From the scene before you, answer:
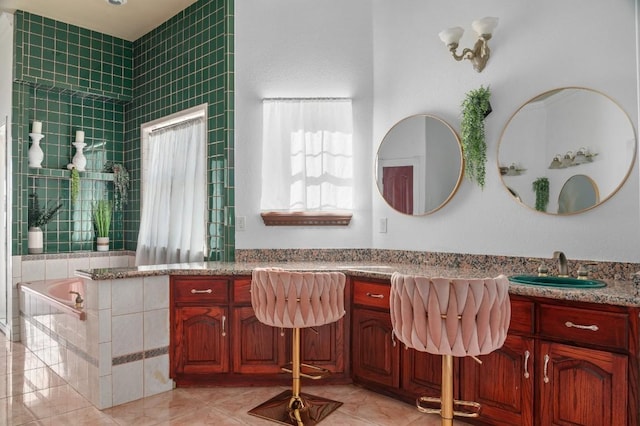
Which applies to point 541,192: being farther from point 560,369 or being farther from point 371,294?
point 371,294

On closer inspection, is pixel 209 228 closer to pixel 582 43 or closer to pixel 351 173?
pixel 351 173

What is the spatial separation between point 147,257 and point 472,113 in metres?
3.21

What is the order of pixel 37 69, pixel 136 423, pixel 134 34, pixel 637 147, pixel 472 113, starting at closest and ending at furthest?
pixel 637 147, pixel 136 423, pixel 472 113, pixel 37 69, pixel 134 34

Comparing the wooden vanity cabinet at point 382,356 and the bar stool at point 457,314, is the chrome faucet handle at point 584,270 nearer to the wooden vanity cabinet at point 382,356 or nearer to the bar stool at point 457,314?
the bar stool at point 457,314

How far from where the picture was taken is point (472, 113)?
2979 mm

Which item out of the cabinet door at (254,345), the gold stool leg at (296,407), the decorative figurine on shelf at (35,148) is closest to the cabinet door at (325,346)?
the cabinet door at (254,345)

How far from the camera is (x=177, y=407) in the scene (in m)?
2.80

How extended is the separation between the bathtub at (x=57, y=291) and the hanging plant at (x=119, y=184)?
0.97m

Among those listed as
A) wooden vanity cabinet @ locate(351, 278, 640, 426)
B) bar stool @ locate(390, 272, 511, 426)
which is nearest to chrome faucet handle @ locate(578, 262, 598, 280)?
wooden vanity cabinet @ locate(351, 278, 640, 426)

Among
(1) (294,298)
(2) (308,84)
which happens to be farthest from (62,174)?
(1) (294,298)

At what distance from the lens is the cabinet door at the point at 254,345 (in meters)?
3.08

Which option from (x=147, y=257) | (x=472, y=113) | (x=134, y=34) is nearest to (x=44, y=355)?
(x=147, y=257)

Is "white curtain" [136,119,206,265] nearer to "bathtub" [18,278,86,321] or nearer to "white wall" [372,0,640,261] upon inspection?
"bathtub" [18,278,86,321]

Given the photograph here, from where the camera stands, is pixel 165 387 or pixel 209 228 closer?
pixel 165 387
